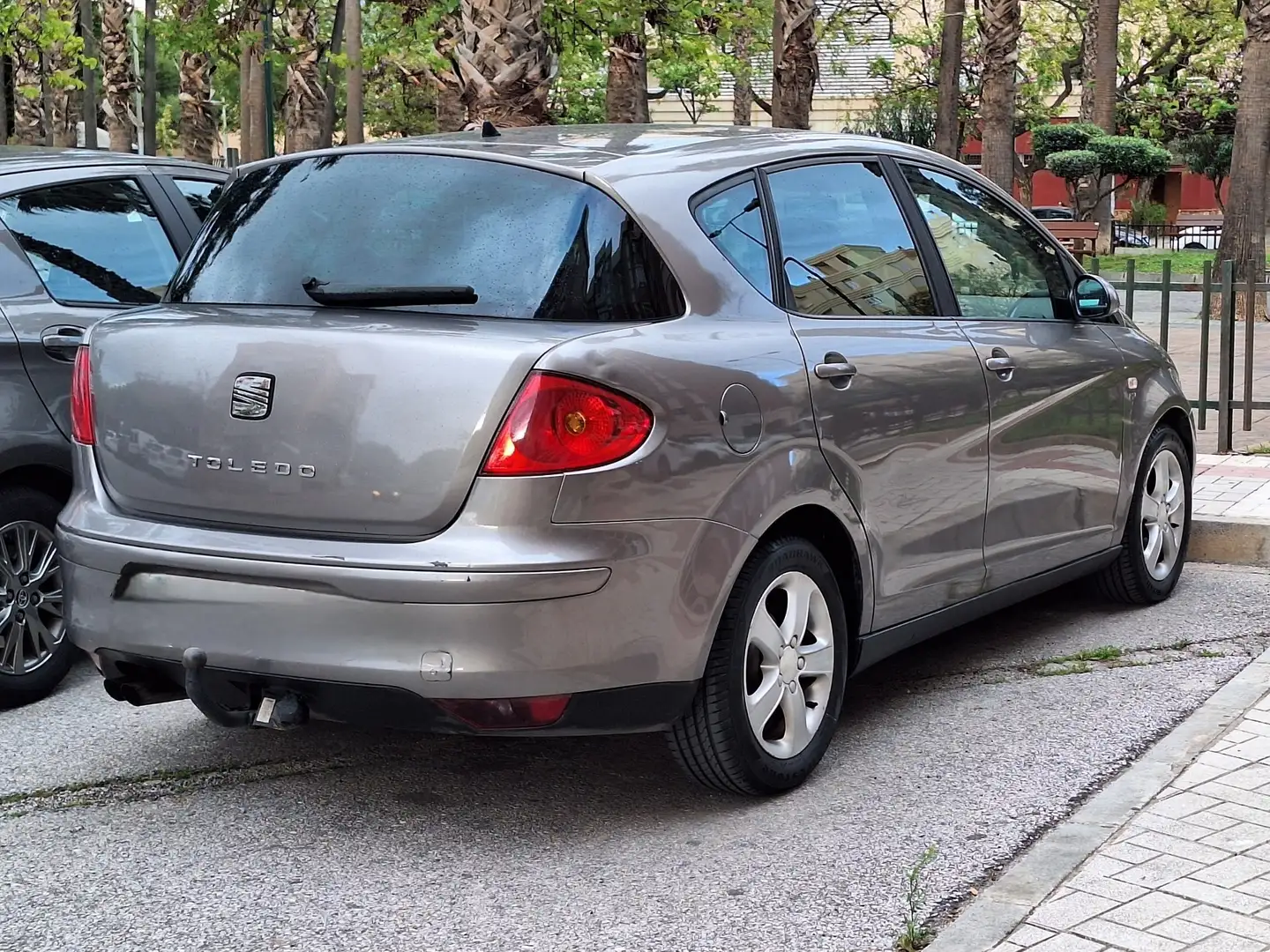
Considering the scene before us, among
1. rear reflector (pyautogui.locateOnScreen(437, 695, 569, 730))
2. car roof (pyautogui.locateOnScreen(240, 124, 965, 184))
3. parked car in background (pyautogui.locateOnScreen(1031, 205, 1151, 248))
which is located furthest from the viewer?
parked car in background (pyautogui.locateOnScreen(1031, 205, 1151, 248))

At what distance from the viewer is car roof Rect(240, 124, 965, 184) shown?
437 cm

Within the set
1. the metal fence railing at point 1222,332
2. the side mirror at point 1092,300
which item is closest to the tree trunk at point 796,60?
the metal fence railing at point 1222,332

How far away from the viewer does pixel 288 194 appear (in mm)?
4484

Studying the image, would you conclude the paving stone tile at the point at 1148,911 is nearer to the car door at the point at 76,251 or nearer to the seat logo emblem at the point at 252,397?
the seat logo emblem at the point at 252,397

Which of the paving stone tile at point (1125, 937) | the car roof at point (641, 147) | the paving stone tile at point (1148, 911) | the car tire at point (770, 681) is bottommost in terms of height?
the paving stone tile at point (1148, 911)

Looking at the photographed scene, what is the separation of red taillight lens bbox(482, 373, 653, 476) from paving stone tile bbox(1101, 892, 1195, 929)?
57.9 inches

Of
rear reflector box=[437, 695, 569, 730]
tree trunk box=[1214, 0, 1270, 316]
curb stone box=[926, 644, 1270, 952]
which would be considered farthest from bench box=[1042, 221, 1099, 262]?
rear reflector box=[437, 695, 569, 730]

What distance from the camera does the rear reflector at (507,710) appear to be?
3.84 m

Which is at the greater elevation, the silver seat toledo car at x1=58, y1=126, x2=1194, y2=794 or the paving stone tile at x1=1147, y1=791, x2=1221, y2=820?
the silver seat toledo car at x1=58, y1=126, x2=1194, y2=794

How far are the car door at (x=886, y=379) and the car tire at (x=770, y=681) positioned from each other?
284 mm

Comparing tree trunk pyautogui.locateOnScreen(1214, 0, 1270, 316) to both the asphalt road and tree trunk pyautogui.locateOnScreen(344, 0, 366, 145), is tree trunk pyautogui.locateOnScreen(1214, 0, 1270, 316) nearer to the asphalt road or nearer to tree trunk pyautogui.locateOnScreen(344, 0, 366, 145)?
tree trunk pyautogui.locateOnScreen(344, 0, 366, 145)

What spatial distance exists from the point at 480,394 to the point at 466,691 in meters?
0.67

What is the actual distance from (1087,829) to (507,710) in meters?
1.46

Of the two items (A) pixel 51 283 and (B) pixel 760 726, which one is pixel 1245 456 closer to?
(B) pixel 760 726
